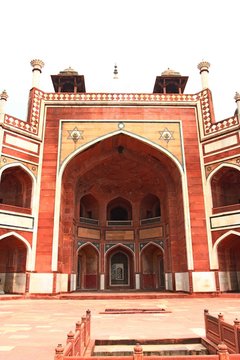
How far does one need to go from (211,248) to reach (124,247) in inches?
267

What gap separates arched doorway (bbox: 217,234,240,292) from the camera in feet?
44.3

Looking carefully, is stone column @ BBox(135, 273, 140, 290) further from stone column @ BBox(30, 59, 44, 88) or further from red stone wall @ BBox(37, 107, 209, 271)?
stone column @ BBox(30, 59, 44, 88)

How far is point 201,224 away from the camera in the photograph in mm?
13953

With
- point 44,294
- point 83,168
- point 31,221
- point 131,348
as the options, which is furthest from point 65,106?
point 131,348

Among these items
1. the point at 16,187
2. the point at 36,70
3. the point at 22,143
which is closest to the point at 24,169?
the point at 22,143

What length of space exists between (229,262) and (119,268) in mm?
7505

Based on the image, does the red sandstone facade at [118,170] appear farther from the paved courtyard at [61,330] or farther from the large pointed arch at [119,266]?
the paved courtyard at [61,330]

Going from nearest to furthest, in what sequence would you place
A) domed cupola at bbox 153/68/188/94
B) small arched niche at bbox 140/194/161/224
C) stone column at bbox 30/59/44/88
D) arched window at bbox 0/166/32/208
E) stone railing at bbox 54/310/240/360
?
stone railing at bbox 54/310/240/360
arched window at bbox 0/166/32/208
stone column at bbox 30/59/44/88
domed cupola at bbox 153/68/188/94
small arched niche at bbox 140/194/161/224

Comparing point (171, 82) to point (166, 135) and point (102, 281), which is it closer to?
point (166, 135)

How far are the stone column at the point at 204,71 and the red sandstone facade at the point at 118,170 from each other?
0.16 feet

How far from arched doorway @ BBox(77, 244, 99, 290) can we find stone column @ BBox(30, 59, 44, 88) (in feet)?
30.0

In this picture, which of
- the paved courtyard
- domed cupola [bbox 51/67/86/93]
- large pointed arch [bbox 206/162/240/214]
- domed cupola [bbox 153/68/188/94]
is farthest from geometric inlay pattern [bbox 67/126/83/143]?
the paved courtyard

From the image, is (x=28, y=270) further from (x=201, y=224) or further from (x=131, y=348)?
(x=131, y=348)

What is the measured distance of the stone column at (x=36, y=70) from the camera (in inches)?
628
